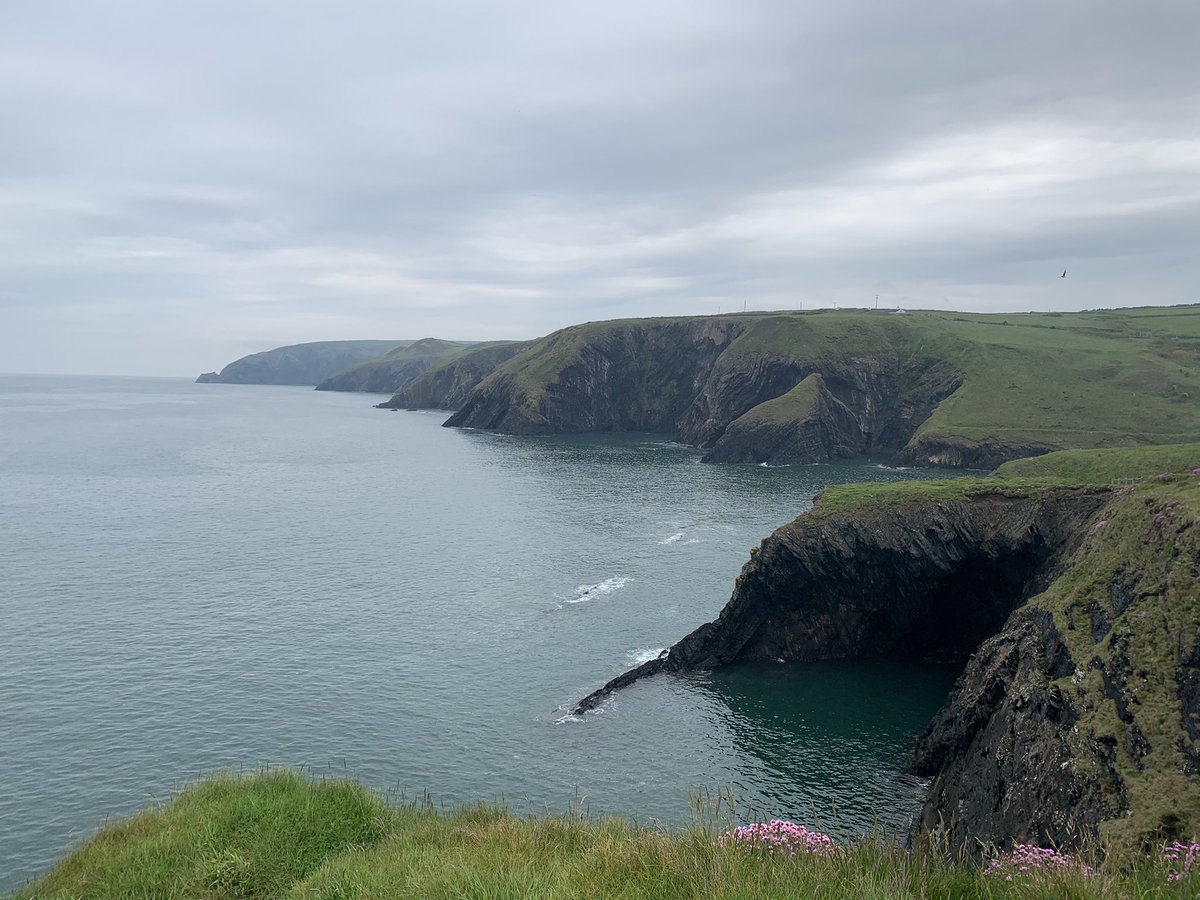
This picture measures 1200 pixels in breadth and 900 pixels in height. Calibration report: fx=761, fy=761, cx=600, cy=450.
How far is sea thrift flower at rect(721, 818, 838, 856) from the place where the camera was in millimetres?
13805

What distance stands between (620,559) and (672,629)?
21278mm

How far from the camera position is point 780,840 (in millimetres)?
14977

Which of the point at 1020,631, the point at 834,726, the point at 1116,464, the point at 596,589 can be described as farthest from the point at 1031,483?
the point at 596,589

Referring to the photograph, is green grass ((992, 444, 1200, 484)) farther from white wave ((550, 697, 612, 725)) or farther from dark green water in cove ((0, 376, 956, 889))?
white wave ((550, 697, 612, 725))

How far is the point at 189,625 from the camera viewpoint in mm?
62969

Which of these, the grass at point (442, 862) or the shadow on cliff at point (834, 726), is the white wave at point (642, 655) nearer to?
the shadow on cliff at point (834, 726)

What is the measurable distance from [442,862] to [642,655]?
46.3 meters

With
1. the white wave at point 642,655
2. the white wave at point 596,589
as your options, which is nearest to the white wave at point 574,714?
the white wave at point 642,655

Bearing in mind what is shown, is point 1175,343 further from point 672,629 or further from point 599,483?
point 672,629

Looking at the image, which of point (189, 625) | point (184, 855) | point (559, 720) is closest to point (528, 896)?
point (184, 855)

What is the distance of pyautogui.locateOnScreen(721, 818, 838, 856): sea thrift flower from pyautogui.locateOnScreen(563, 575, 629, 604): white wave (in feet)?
183

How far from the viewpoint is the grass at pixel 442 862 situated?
1154 cm

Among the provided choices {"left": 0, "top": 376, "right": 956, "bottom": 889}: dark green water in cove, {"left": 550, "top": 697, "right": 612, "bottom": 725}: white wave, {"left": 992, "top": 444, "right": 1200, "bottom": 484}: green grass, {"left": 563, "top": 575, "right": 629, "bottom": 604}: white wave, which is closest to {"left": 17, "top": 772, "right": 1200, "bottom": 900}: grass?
{"left": 0, "top": 376, "right": 956, "bottom": 889}: dark green water in cove

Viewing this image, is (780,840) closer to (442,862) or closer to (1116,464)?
(442,862)
